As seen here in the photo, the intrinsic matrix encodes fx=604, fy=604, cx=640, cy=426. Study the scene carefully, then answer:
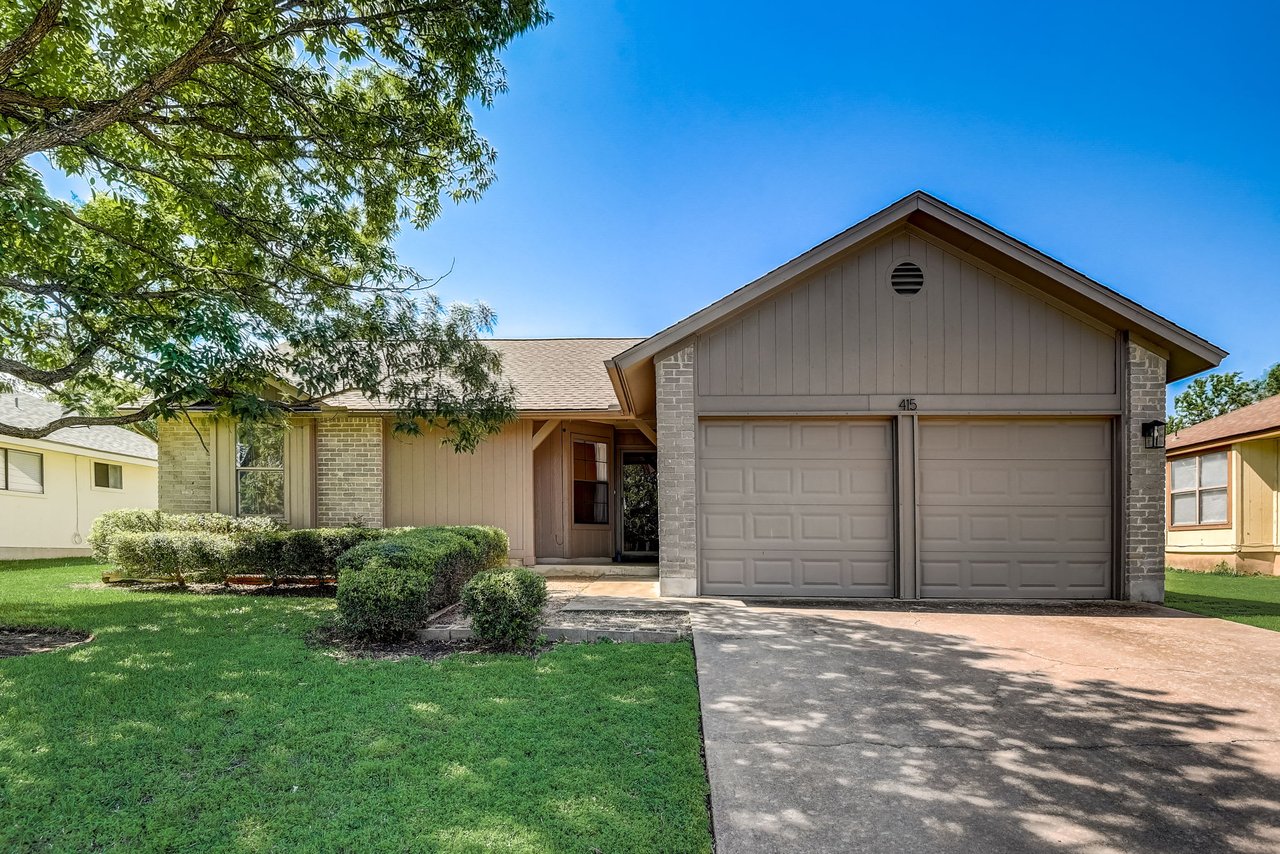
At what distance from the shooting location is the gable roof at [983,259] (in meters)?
7.50

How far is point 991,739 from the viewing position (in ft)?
11.9

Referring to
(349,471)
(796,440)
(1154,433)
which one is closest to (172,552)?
(349,471)

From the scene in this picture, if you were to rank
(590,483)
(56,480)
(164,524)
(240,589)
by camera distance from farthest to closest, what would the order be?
(56,480) → (590,483) → (164,524) → (240,589)

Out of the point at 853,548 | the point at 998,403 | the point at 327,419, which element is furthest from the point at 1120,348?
the point at 327,419

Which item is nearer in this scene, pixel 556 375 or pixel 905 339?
pixel 905 339

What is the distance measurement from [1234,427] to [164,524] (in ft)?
72.9

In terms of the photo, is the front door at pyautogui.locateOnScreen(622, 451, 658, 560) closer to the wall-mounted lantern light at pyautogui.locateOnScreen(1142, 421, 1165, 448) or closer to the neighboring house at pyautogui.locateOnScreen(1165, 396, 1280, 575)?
the wall-mounted lantern light at pyautogui.locateOnScreen(1142, 421, 1165, 448)

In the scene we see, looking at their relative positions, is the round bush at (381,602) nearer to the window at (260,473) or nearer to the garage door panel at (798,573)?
the garage door panel at (798,573)

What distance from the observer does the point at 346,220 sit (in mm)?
8594

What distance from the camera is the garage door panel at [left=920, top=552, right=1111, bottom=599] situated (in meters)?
8.09

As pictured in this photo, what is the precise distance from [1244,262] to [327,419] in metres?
25.9

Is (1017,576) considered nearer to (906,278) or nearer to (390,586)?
(906,278)

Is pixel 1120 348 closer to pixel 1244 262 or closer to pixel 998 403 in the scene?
pixel 998 403

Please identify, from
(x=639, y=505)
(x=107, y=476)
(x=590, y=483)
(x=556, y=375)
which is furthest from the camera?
(x=107, y=476)
